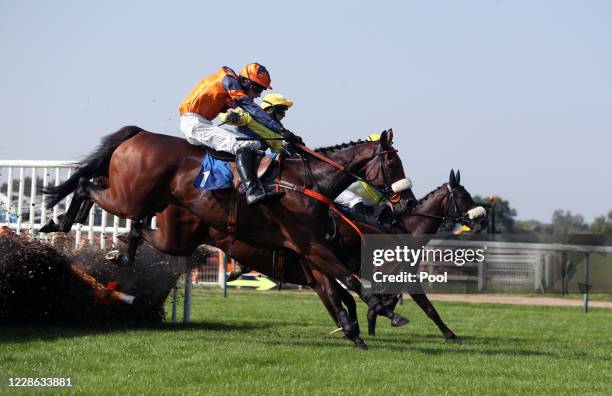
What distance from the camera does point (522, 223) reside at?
97625 millimetres

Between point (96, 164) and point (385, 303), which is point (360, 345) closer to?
point (385, 303)

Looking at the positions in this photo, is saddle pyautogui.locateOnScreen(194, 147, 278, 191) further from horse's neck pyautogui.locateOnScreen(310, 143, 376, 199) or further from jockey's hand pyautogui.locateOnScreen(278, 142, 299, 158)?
jockey's hand pyautogui.locateOnScreen(278, 142, 299, 158)

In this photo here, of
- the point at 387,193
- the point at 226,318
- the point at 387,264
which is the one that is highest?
the point at 387,193

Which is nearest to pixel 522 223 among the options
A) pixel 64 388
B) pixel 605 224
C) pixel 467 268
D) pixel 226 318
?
pixel 605 224

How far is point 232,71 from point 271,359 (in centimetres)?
283

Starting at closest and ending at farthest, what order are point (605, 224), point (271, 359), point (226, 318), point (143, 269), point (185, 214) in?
point (271, 359)
point (185, 214)
point (143, 269)
point (226, 318)
point (605, 224)

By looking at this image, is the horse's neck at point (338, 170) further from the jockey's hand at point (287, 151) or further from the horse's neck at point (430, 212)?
the horse's neck at point (430, 212)

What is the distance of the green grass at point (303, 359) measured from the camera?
6.40 metres

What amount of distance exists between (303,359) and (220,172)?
1989 mm

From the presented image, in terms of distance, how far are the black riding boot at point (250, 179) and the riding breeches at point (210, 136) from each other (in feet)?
0.45

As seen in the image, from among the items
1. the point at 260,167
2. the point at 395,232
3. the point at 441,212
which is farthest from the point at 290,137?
the point at 441,212

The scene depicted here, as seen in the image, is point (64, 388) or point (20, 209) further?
point (20, 209)

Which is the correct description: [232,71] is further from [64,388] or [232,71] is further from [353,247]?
[64,388]

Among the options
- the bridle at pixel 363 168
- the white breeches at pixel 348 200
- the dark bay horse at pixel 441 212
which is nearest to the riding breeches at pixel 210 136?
the bridle at pixel 363 168
